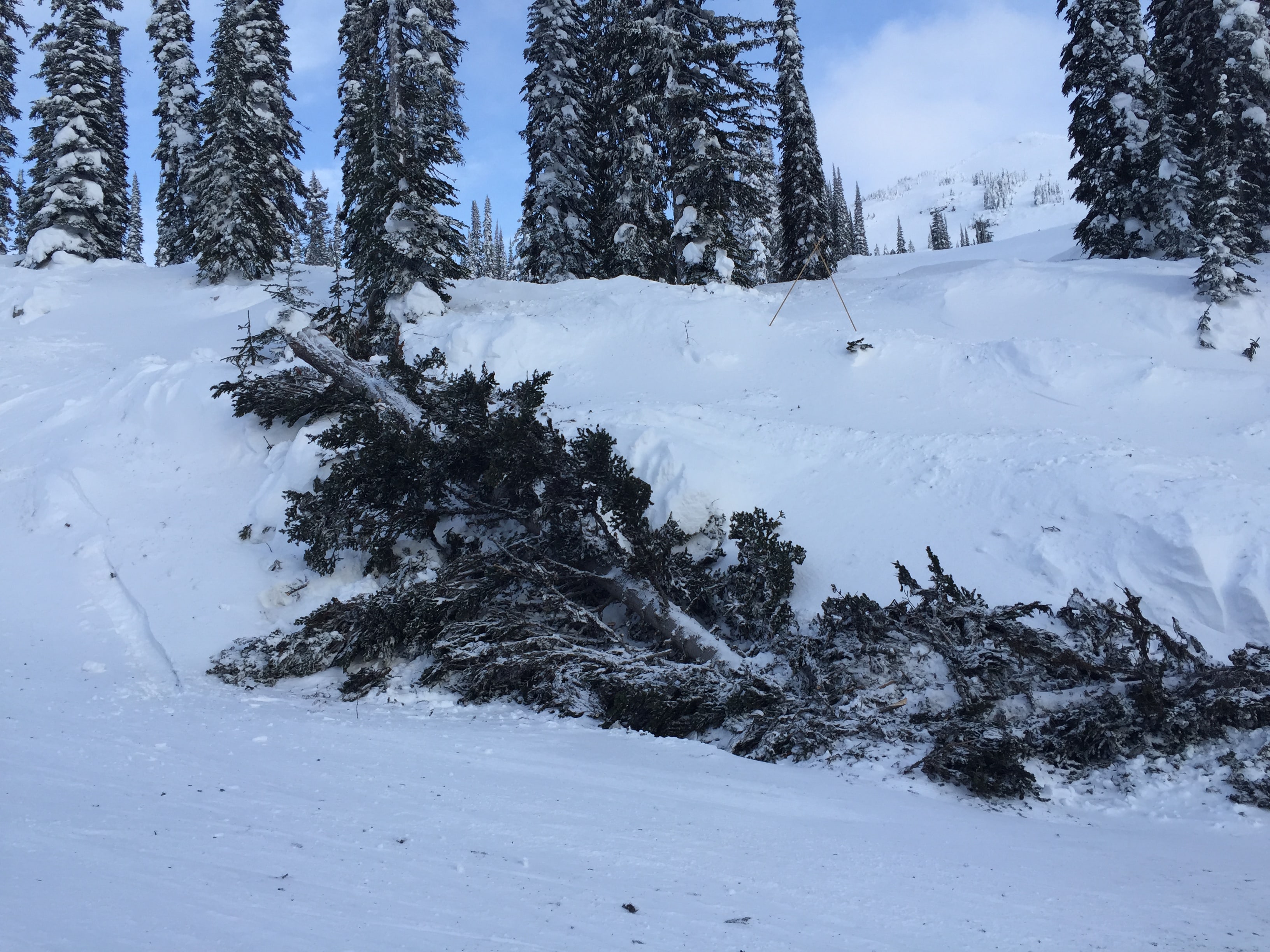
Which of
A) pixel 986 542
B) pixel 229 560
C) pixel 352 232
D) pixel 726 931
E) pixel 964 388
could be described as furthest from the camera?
pixel 352 232

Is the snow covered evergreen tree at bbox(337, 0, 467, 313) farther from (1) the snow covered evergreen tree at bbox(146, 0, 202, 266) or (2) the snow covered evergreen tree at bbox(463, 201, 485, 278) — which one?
(2) the snow covered evergreen tree at bbox(463, 201, 485, 278)

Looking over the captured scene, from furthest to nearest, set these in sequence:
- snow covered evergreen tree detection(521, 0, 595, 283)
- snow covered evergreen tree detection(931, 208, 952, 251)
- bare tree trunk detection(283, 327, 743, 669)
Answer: snow covered evergreen tree detection(931, 208, 952, 251)
snow covered evergreen tree detection(521, 0, 595, 283)
bare tree trunk detection(283, 327, 743, 669)

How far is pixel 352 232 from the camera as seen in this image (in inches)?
666

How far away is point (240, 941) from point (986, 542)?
9.10 m

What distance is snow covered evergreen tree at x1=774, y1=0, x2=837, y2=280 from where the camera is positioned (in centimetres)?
2695

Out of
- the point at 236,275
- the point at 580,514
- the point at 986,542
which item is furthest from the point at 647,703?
the point at 236,275

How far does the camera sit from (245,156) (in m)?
21.7

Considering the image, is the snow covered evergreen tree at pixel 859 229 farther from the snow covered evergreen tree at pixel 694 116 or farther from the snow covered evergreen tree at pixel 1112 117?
the snow covered evergreen tree at pixel 694 116

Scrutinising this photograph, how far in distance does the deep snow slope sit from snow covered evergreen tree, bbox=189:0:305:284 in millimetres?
4465

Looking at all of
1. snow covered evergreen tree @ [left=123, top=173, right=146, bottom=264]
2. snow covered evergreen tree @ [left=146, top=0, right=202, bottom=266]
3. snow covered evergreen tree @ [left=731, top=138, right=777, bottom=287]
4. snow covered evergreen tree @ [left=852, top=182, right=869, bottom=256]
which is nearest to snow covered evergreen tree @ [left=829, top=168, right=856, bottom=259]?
snow covered evergreen tree @ [left=852, top=182, right=869, bottom=256]

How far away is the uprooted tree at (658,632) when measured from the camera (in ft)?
18.2

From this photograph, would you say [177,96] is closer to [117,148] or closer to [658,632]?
[117,148]

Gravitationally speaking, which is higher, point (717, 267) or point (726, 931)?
point (717, 267)

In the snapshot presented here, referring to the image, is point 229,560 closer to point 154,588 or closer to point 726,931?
point 154,588
